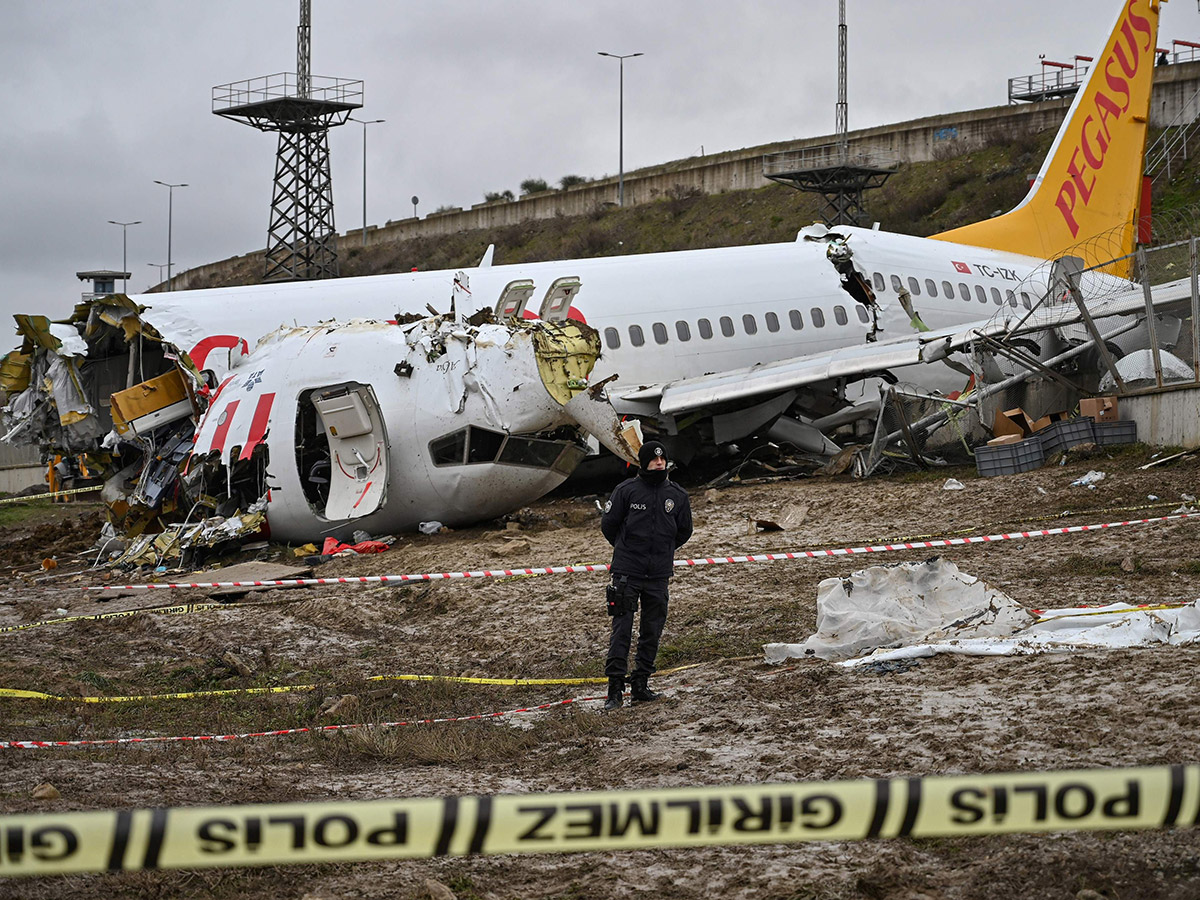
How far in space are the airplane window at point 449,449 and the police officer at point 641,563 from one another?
290 inches

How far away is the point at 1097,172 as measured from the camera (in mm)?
25406

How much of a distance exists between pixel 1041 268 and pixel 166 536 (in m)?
16.0

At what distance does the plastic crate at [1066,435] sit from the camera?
53.0 ft

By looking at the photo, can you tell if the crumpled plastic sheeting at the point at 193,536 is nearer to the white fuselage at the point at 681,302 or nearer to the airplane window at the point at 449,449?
the airplane window at the point at 449,449

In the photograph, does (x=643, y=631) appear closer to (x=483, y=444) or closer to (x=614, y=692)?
(x=614, y=692)

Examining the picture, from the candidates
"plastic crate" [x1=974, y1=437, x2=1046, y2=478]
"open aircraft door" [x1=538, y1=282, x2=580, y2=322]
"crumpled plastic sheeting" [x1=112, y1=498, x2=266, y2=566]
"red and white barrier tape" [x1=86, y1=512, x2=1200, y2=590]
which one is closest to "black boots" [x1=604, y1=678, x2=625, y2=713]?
"red and white barrier tape" [x1=86, y1=512, x2=1200, y2=590]

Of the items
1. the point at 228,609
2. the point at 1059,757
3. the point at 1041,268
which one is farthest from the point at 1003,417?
the point at 1059,757

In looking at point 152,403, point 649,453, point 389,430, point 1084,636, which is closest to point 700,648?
point 649,453

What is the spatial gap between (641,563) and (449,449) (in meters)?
7.69

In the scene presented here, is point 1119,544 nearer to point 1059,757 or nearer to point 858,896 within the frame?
point 1059,757

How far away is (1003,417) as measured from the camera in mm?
18219

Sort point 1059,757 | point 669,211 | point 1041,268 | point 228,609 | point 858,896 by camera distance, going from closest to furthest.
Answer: point 858,896, point 1059,757, point 228,609, point 1041,268, point 669,211

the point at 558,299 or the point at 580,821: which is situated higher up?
the point at 558,299

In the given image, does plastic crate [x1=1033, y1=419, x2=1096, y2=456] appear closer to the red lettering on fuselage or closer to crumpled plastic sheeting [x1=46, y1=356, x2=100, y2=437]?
the red lettering on fuselage
